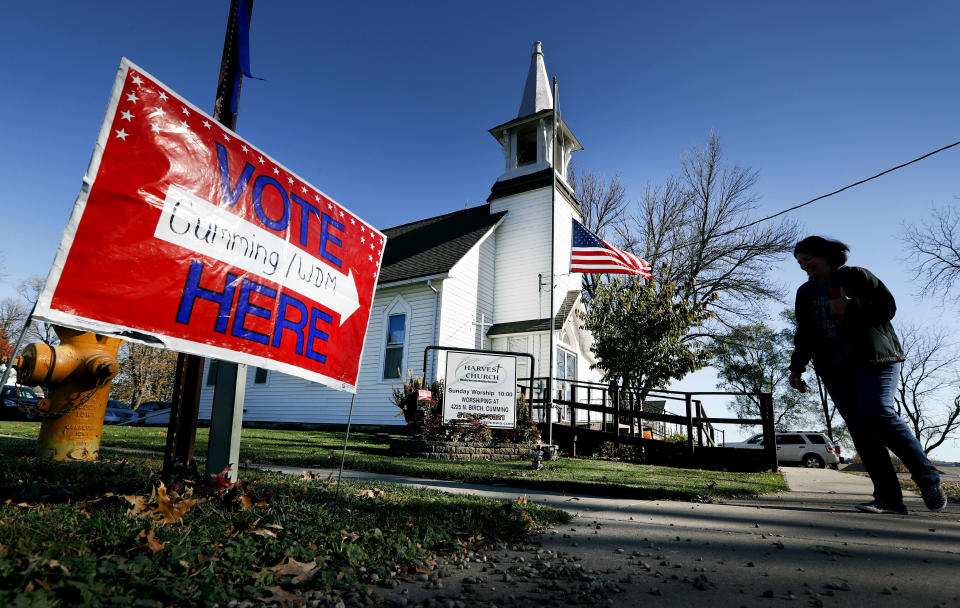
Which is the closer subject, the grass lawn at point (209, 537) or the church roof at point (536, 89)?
the grass lawn at point (209, 537)

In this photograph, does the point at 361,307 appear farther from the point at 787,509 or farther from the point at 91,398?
the point at 787,509

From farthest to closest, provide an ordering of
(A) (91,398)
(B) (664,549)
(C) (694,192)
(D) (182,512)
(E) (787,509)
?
(C) (694,192) < (A) (91,398) < (E) (787,509) < (B) (664,549) < (D) (182,512)

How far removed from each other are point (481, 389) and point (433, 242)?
10.4m

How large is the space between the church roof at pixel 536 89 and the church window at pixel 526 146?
844mm

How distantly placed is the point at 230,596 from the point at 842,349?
4.49m

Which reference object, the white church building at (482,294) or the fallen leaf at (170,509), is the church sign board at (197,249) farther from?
the white church building at (482,294)

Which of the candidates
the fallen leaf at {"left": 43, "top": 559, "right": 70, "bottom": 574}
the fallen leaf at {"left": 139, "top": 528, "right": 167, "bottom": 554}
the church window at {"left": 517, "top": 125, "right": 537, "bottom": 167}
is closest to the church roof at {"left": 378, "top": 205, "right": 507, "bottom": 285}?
the church window at {"left": 517, "top": 125, "right": 537, "bottom": 167}

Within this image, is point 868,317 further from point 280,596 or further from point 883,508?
point 280,596

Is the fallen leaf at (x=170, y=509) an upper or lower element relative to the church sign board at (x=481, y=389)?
lower

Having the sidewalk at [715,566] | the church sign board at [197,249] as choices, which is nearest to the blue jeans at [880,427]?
the sidewalk at [715,566]

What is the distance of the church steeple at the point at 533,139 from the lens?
1984 centimetres

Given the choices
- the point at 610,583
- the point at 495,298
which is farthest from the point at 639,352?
the point at 610,583

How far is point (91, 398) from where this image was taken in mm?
5512

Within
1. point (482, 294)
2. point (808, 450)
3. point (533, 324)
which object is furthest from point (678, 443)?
point (808, 450)
